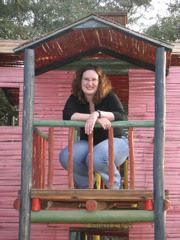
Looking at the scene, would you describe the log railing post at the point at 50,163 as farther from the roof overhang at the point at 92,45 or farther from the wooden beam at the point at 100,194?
the roof overhang at the point at 92,45

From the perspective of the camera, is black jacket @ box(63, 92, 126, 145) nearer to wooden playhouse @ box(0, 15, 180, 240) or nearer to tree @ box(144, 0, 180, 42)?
wooden playhouse @ box(0, 15, 180, 240)

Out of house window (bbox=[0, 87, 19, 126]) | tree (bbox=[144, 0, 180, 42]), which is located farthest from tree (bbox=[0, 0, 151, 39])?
house window (bbox=[0, 87, 19, 126])

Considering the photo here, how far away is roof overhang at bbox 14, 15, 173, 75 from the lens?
617 cm

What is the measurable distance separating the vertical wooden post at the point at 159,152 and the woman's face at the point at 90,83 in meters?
0.86

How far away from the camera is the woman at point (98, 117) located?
19.8 ft

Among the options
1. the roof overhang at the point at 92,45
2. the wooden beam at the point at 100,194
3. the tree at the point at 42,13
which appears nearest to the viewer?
the wooden beam at the point at 100,194

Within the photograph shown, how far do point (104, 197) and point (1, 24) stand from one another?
16683mm

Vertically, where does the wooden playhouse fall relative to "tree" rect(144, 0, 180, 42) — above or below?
below

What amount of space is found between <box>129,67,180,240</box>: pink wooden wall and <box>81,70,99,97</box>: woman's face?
236cm

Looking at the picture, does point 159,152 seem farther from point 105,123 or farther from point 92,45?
point 92,45

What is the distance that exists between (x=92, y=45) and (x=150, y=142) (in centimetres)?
211

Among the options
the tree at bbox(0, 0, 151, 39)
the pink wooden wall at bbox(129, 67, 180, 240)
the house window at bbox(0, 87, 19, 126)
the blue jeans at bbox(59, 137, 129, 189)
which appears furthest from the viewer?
the tree at bbox(0, 0, 151, 39)

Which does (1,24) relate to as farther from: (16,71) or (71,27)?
(71,27)

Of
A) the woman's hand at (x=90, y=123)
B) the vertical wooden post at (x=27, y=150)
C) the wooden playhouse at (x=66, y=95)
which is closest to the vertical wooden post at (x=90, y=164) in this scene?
the woman's hand at (x=90, y=123)
